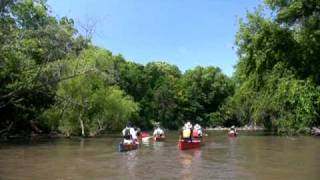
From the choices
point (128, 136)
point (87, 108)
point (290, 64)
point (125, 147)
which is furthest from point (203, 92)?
point (290, 64)

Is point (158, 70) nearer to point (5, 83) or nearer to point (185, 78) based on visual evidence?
point (185, 78)

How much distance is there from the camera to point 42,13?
48.6 meters

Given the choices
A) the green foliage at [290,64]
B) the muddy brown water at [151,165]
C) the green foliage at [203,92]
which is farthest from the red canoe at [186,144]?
the green foliage at [203,92]

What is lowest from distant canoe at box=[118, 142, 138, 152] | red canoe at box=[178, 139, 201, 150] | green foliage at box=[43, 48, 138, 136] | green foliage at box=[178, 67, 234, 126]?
distant canoe at box=[118, 142, 138, 152]

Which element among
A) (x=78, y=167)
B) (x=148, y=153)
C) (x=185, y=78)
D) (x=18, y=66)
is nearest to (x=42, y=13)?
(x=148, y=153)

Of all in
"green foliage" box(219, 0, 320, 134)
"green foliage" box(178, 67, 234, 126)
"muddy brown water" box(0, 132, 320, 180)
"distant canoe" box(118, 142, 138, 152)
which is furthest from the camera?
"green foliage" box(178, 67, 234, 126)

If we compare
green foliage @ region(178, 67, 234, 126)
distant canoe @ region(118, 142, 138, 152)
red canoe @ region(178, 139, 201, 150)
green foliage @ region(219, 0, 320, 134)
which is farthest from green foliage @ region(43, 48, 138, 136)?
green foliage @ region(178, 67, 234, 126)

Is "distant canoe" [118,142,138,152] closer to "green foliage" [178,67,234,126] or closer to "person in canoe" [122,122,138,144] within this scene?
"person in canoe" [122,122,138,144]

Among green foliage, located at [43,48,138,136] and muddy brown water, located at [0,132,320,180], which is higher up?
green foliage, located at [43,48,138,136]

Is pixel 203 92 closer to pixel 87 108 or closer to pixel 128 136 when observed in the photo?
pixel 87 108

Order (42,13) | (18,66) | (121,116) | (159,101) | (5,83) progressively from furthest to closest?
(159,101)
(121,116)
(42,13)
(5,83)
(18,66)

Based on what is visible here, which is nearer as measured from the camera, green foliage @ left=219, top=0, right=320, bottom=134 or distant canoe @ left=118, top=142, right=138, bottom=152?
green foliage @ left=219, top=0, right=320, bottom=134

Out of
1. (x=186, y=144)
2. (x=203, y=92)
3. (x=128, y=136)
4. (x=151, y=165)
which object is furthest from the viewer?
(x=203, y=92)

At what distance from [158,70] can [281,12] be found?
106 m
